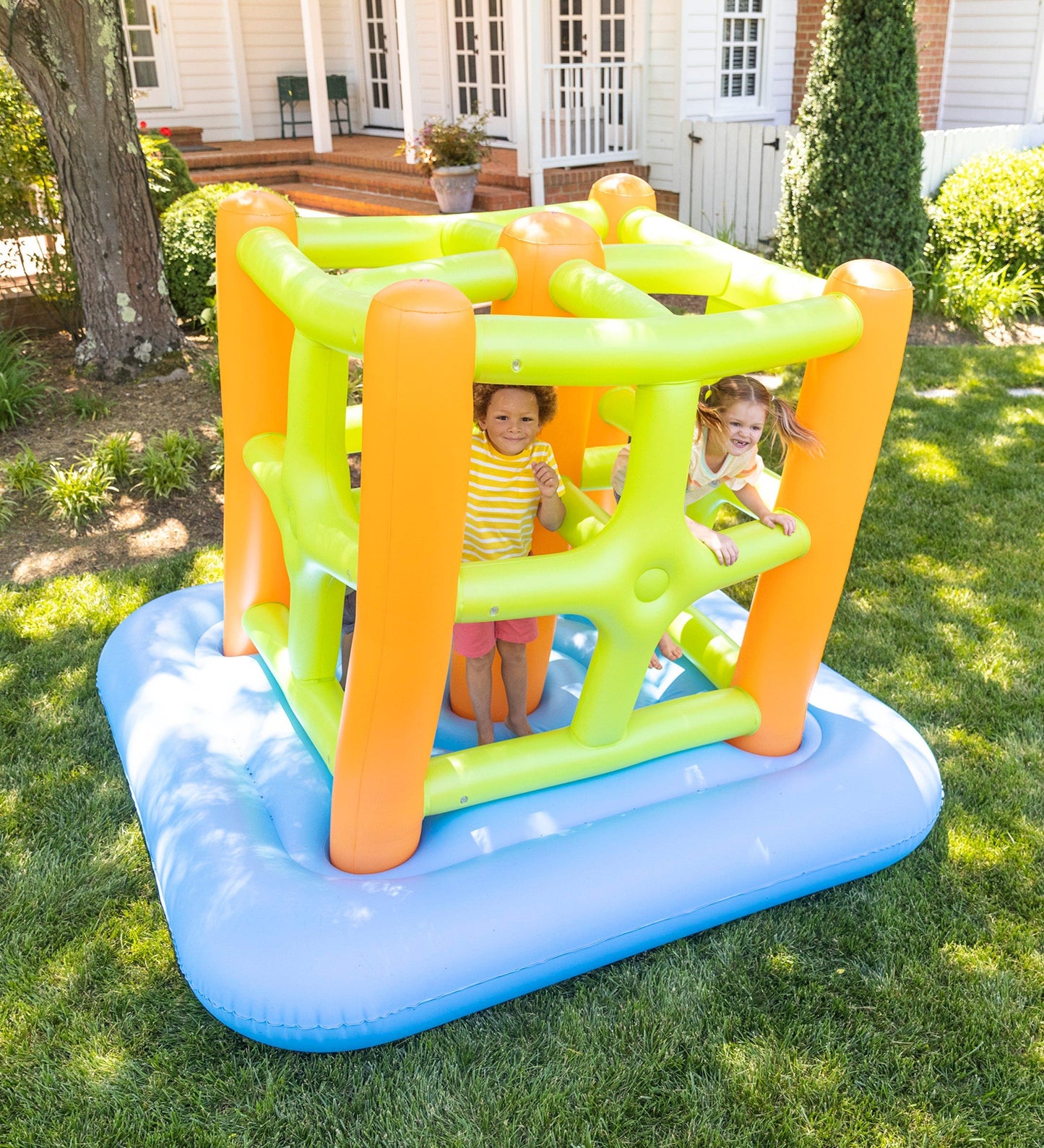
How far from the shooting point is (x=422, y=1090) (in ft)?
7.66

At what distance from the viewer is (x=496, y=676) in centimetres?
321

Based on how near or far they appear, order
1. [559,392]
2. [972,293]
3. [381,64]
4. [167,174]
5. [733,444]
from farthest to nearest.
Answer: [381,64], [972,293], [167,174], [559,392], [733,444]

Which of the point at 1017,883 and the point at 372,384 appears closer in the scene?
the point at 372,384

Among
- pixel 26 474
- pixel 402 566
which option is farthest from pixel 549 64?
pixel 402 566

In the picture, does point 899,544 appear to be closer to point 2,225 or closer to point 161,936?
point 161,936

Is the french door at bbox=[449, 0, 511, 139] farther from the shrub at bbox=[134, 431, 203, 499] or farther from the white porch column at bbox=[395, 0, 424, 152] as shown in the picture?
the shrub at bbox=[134, 431, 203, 499]

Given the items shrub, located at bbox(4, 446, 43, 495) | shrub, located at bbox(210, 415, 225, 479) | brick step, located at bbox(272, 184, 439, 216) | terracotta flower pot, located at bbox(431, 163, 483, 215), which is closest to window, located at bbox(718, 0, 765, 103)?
terracotta flower pot, located at bbox(431, 163, 483, 215)

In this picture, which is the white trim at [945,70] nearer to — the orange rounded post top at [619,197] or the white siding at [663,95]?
the white siding at [663,95]

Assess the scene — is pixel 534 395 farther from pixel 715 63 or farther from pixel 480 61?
pixel 480 61

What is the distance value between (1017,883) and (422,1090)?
67.7 inches

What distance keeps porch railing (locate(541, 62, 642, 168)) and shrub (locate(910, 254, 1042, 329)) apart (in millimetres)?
3517

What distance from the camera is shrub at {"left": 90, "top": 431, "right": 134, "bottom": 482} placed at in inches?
208

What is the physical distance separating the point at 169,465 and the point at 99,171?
6.57 feet

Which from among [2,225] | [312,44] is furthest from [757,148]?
[2,225]
